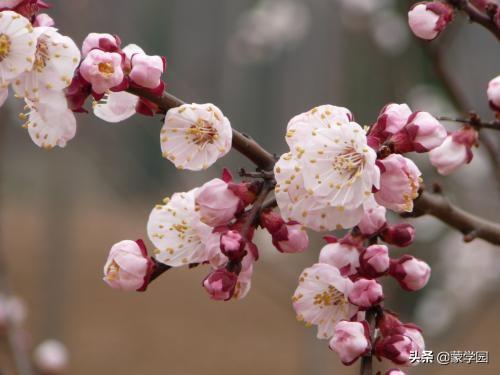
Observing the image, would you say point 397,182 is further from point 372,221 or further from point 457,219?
point 457,219

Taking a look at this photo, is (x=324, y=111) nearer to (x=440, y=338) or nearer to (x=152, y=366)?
(x=440, y=338)

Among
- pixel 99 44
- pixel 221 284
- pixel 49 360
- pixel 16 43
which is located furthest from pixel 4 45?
pixel 49 360

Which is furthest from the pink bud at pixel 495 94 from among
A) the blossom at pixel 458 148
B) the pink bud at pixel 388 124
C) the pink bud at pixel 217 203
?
the pink bud at pixel 217 203

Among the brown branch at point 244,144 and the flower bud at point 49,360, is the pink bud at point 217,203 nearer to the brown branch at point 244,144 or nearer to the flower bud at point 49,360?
the brown branch at point 244,144

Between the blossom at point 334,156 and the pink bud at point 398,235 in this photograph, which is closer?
the blossom at point 334,156

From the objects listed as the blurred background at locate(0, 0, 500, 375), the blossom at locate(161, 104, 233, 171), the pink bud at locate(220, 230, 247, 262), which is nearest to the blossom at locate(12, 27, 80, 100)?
the blossom at locate(161, 104, 233, 171)

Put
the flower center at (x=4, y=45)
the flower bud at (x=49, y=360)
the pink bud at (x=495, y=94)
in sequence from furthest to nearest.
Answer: the flower bud at (x=49, y=360) < the pink bud at (x=495, y=94) < the flower center at (x=4, y=45)

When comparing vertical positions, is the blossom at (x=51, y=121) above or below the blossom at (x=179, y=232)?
above
